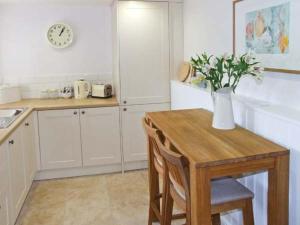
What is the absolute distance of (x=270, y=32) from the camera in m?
2.24

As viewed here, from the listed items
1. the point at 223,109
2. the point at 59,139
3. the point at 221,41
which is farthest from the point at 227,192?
the point at 59,139

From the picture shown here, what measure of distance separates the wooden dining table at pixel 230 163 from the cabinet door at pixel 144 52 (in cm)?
179

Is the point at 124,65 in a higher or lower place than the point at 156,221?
higher

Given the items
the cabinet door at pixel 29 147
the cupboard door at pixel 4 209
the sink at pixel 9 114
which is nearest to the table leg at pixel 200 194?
the cupboard door at pixel 4 209

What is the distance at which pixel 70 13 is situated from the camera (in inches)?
164

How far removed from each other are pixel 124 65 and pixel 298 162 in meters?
2.38

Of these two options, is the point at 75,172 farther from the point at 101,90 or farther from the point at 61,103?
the point at 101,90

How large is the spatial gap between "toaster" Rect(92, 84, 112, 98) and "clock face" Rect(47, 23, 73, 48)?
64 cm

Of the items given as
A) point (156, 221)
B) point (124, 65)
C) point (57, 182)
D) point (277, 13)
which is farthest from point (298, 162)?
point (57, 182)

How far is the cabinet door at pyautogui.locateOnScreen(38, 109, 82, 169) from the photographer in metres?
3.76

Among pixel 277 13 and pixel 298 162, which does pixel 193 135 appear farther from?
pixel 277 13

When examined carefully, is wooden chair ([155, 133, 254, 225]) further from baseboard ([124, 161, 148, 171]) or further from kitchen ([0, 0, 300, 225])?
baseboard ([124, 161, 148, 171])

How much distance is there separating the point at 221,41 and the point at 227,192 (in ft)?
4.93

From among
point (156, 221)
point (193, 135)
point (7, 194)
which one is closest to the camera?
point (193, 135)
